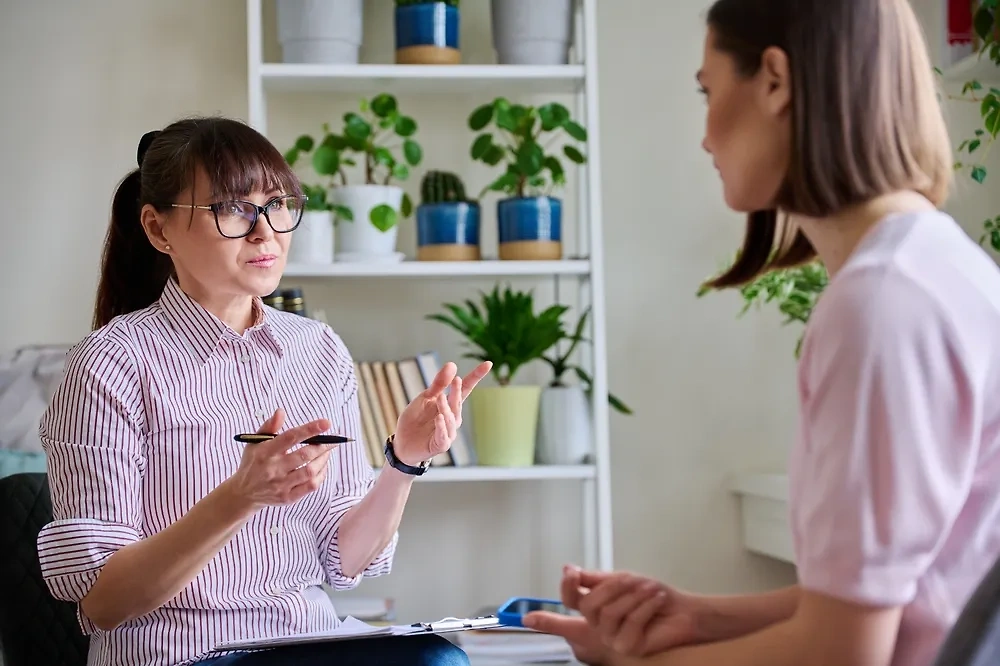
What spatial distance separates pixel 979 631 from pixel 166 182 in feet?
3.72

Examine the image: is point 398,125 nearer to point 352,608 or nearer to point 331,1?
point 331,1

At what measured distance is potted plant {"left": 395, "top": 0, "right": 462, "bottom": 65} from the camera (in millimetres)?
2303

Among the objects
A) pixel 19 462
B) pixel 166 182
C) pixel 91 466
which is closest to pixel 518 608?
pixel 91 466

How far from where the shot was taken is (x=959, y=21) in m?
2.46

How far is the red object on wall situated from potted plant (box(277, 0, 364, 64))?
1.32 m

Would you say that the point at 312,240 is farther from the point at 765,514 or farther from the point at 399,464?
the point at 765,514

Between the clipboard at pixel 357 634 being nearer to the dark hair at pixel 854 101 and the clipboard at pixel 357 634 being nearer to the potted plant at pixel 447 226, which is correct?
the dark hair at pixel 854 101

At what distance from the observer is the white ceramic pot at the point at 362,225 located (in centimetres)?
227

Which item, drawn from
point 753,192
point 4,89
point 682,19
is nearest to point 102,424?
point 753,192

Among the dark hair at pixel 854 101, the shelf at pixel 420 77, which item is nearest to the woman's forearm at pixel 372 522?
the dark hair at pixel 854 101

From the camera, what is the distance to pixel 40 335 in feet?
8.26

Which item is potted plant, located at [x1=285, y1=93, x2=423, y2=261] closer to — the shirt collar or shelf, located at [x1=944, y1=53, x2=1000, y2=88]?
the shirt collar

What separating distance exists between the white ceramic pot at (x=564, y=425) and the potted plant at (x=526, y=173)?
0.29 metres

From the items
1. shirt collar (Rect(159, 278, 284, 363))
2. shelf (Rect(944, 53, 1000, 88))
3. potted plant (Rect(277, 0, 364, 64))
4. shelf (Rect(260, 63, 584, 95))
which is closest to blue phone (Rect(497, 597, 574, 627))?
shirt collar (Rect(159, 278, 284, 363))
